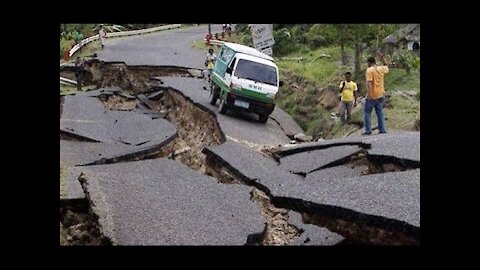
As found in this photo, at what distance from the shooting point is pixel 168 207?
884 centimetres

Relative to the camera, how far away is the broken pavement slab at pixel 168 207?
771 cm

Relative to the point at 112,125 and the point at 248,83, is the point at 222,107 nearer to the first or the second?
the point at 248,83

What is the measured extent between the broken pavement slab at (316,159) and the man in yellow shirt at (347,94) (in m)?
3.16

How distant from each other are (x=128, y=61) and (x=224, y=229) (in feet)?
58.8

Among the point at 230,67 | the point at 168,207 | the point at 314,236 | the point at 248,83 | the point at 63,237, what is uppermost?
the point at 230,67

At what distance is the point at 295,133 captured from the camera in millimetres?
17203

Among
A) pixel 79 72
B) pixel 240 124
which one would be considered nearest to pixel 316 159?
pixel 240 124

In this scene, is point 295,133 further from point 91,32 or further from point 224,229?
point 91,32

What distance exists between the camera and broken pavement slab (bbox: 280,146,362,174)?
11.4 metres

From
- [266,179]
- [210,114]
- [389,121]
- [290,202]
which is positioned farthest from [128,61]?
[290,202]

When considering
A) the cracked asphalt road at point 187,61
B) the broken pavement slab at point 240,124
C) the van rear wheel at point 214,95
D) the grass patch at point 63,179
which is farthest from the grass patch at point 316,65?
the grass patch at point 63,179

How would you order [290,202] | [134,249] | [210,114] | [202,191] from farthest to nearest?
[210,114], [202,191], [290,202], [134,249]

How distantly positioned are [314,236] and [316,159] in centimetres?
373

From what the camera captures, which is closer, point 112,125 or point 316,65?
point 112,125
